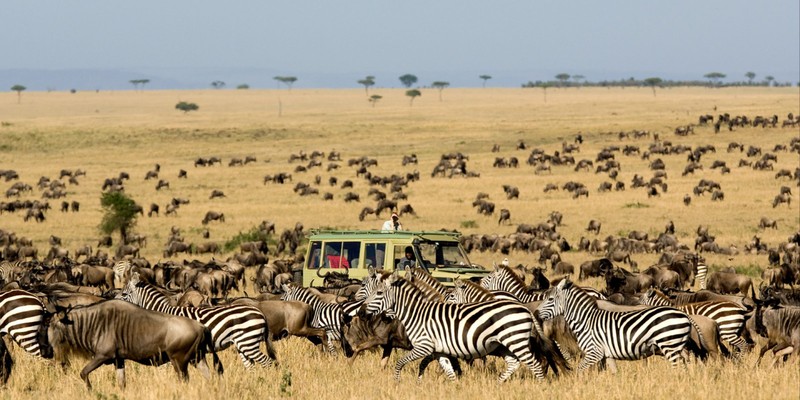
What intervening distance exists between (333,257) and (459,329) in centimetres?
777

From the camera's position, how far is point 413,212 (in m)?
46.9

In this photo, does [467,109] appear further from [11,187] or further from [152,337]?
[152,337]

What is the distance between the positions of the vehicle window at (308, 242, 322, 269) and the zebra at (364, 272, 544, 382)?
6.84 m

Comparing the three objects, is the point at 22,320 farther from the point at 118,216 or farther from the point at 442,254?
the point at 118,216

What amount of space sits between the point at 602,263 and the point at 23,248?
769 inches

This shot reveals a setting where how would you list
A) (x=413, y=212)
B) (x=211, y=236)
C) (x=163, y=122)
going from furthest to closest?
1. (x=163, y=122)
2. (x=413, y=212)
3. (x=211, y=236)

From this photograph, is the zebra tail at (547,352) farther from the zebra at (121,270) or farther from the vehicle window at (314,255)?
the zebra at (121,270)

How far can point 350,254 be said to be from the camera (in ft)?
65.6

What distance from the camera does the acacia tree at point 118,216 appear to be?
42.0 m

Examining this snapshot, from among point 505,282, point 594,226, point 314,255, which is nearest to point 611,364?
point 505,282

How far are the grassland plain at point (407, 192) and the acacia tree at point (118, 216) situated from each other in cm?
96

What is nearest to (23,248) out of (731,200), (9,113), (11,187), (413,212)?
(413,212)

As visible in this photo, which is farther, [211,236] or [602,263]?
[211,236]

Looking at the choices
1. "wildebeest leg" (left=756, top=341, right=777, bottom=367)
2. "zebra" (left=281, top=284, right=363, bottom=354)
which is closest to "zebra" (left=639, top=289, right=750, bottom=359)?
"wildebeest leg" (left=756, top=341, right=777, bottom=367)
